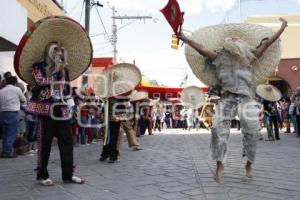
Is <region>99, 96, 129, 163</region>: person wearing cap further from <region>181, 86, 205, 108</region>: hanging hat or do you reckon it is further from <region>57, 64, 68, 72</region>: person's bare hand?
<region>181, 86, 205, 108</region>: hanging hat

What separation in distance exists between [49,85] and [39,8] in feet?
36.1

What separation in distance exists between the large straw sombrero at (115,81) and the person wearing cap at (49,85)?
106 inches

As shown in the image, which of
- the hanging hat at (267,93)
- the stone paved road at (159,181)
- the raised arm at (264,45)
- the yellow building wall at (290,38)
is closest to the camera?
the stone paved road at (159,181)

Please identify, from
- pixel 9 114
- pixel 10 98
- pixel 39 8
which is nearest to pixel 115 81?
pixel 10 98

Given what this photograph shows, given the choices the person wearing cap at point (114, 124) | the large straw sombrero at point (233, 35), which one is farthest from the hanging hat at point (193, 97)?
the large straw sombrero at point (233, 35)

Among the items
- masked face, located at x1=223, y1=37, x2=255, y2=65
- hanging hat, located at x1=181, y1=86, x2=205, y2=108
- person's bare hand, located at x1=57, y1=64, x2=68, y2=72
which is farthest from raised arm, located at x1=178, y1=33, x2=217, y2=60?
hanging hat, located at x1=181, y1=86, x2=205, y2=108

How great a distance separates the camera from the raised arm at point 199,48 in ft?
18.5

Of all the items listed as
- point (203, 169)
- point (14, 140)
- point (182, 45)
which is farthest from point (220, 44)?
point (14, 140)

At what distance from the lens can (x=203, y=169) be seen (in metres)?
6.88

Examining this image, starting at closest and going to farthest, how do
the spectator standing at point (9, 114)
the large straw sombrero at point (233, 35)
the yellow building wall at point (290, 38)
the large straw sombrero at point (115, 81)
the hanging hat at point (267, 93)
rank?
1. the large straw sombrero at point (233, 35)
2. the large straw sombrero at point (115, 81)
3. the spectator standing at point (9, 114)
4. the hanging hat at point (267, 93)
5. the yellow building wall at point (290, 38)

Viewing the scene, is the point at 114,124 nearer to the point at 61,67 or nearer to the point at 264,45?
the point at 61,67

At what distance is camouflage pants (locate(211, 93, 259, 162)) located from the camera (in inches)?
223

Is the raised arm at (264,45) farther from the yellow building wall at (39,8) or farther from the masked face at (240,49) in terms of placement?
the yellow building wall at (39,8)

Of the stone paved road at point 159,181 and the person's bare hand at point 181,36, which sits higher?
the person's bare hand at point 181,36
